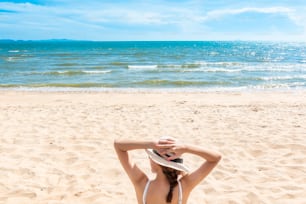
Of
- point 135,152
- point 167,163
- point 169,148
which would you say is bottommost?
point 135,152

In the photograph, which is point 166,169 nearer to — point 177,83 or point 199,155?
point 199,155

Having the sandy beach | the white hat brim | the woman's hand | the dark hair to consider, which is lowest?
the sandy beach

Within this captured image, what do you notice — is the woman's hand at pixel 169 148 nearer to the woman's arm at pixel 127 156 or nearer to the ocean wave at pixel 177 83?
the woman's arm at pixel 127 156

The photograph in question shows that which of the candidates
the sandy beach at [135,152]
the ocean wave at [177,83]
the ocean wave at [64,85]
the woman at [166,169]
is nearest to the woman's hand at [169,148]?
the woman at [166,169]

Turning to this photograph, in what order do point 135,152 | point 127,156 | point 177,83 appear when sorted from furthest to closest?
point 177,83 → point 135,152 → point 127,156

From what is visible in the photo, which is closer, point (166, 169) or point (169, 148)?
point (169, 148)

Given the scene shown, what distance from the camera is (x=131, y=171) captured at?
251 centimetres

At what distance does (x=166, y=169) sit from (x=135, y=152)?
3833 millimetres

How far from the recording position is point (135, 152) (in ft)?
19.6

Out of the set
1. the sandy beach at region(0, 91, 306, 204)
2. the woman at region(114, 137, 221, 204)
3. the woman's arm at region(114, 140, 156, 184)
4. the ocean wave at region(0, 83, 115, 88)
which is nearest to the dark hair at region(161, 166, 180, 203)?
the woman at region(114, 137, 221, 204)

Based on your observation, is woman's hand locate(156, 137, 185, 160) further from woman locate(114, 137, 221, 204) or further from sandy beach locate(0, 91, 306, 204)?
sandy beach locate(0, 91, 306, 204)

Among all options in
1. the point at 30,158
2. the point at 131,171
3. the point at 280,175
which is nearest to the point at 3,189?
the point at 30,158

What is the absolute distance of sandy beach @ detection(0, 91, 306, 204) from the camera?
436cm

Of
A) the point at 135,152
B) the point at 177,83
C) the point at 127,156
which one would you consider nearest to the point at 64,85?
the point at 177,83
